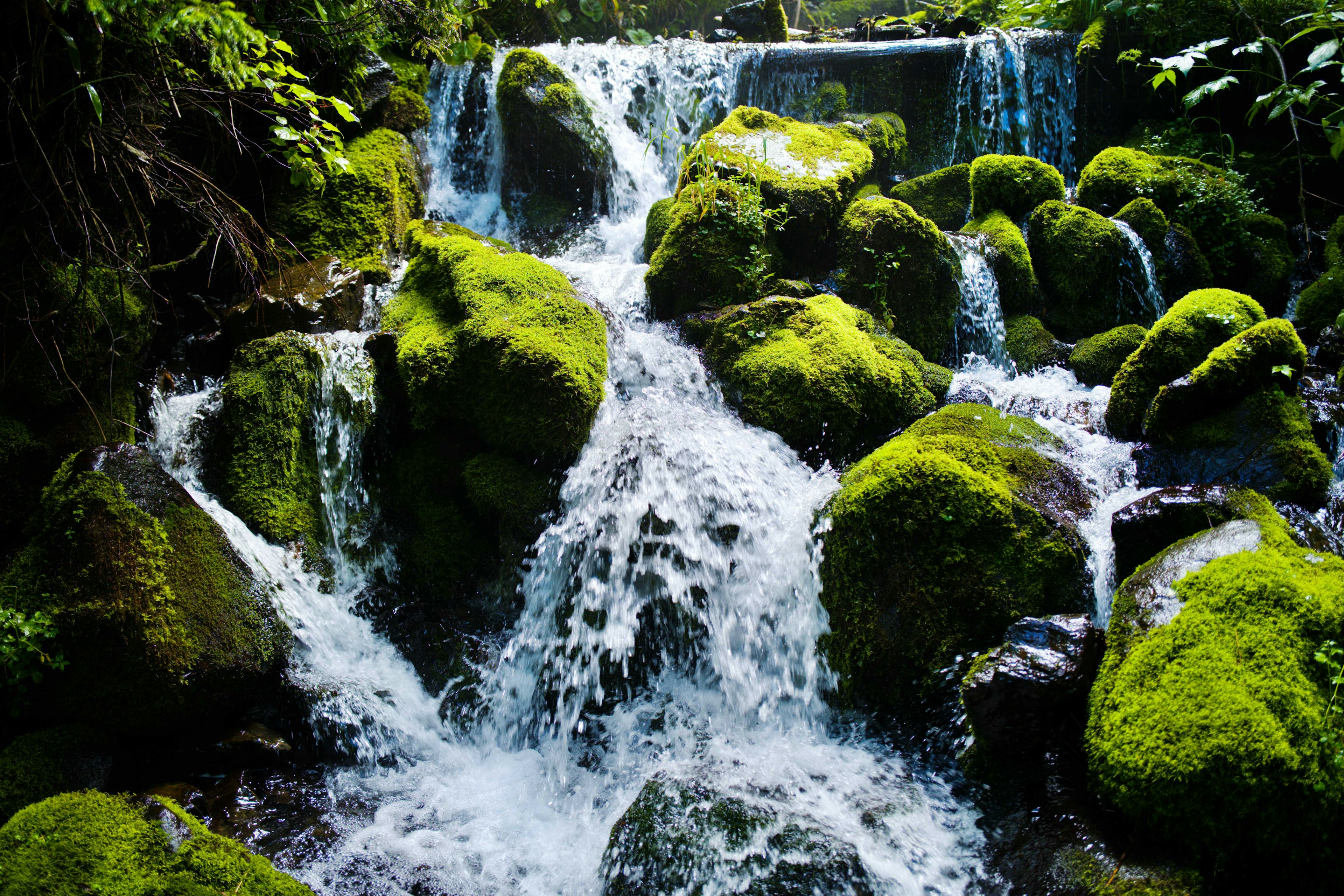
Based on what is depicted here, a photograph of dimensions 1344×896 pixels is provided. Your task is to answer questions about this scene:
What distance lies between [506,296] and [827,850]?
446cm

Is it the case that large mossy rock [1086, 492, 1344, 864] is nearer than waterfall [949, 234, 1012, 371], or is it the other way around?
large mossy rock [1086, 492, 1344, 864]

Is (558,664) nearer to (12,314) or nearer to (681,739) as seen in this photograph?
(681,739)

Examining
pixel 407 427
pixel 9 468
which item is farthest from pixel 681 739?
pixel 9 468

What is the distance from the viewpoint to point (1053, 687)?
11.5 feet

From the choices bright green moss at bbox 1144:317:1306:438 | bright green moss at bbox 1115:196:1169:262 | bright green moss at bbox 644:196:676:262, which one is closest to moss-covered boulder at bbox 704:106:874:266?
bright green moss at bbox 644:196:676:262

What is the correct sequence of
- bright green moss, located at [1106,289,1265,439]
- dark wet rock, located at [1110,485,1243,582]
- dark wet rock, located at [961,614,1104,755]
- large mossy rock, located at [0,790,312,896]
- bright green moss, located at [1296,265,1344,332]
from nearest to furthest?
large mossy rock, located at [0,790,312,896] < dark wet rock, located at [961,614,1104,755] < dark wet rock, located at [1110,485,1243,582] < bright green moss, located at [1106,289,1265,439] < bright green moss, located at [1296,265,1344,332]

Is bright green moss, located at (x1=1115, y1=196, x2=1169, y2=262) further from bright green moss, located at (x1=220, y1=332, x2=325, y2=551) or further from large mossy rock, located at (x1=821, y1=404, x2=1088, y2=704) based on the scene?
bright green moss, located at (x1=220, y1=332, x2=325, y2=551)

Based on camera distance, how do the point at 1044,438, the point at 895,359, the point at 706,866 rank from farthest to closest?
the point at 895,359, the point at 1044,438, the point at 706,866

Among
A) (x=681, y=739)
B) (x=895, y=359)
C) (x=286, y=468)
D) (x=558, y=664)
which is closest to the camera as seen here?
(x=681, y=739)

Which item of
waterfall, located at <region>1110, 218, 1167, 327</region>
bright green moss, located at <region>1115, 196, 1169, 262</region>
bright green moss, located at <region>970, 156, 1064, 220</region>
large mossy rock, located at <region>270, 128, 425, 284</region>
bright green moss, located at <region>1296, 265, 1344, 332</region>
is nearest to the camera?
large mossy rock, located at <region>270, 128, 425, 284</region>

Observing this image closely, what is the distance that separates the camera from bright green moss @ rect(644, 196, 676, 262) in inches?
305

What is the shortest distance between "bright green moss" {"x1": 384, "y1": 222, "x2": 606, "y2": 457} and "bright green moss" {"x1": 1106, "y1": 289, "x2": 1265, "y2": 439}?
4.14 meters

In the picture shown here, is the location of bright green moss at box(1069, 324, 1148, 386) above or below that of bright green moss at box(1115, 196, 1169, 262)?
Answer: below

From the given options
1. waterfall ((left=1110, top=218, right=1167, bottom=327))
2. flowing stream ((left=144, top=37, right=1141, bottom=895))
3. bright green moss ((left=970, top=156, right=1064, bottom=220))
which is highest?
bright green moss ((left=970, top=156, right=1064, bottom=220))
